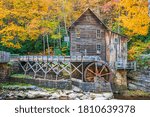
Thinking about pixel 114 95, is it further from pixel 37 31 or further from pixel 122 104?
pixel 122 104

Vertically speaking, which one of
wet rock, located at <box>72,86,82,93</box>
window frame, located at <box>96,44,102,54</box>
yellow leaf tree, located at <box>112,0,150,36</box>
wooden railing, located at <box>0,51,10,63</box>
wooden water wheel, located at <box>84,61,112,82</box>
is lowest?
wet rock, located at <box>72,86,82,93</box>

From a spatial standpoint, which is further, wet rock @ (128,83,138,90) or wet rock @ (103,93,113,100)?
wet rock @ (128,83,138,90)

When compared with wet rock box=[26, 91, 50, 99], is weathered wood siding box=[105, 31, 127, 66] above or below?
above

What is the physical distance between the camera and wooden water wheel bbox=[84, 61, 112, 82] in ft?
92.5

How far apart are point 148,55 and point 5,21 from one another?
16.5 m

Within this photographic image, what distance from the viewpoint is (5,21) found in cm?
3281

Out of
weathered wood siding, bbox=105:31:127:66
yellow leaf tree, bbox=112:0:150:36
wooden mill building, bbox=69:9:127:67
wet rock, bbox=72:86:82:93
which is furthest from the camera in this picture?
wooden mill building, bbox=69:9:127:67

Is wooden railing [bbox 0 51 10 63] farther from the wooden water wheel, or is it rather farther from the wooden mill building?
the wooden water wheel

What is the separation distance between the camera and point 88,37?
101ft

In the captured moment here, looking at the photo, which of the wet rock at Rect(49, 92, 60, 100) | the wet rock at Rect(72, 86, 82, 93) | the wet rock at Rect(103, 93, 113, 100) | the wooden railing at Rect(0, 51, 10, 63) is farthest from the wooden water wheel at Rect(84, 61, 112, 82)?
the wooden railing at Rect(0, 51, 10, 63)

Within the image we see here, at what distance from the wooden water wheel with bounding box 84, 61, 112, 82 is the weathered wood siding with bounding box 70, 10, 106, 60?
164 cm

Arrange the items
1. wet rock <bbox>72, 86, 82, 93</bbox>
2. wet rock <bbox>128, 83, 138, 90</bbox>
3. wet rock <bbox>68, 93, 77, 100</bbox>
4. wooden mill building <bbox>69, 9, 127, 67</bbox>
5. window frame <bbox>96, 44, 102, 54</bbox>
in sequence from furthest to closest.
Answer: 1. window frame <bbox>96, 44, 102, 54</bbox>
2. wooden mill building <bbox>69, 9, 127, 67</bbox>
3. wet rock <bbox>128, 83, 138, 90</bbox>
4. wet rock <bbox>72, 86, 82, 93</bbox>
5. wet rock <bbox>68, 93, 77, 100</bbox>

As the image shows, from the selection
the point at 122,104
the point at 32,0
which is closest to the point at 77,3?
the point at 32,0

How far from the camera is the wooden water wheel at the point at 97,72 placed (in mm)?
28203
